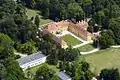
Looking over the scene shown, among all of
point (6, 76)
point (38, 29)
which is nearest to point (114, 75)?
point (6, 76)

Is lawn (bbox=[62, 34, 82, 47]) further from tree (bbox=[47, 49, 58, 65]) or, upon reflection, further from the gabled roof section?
the gabled roof section

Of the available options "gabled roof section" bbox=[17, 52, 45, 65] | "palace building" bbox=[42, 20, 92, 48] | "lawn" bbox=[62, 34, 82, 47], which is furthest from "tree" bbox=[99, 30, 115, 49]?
"gabled roof section" bbox=[17, 52, 45, 65]

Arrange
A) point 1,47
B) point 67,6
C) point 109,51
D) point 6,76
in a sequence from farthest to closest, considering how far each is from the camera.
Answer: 1. point 67,6
2. point 109,51
3. point 1,47
4. point 6,76

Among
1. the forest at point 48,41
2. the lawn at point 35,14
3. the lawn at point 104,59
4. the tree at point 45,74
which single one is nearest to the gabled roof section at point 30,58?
the forest at point 48,41

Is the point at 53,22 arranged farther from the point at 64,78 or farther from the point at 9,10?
the point at 64,78

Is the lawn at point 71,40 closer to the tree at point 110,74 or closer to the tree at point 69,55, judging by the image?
the tree at point 69,55
